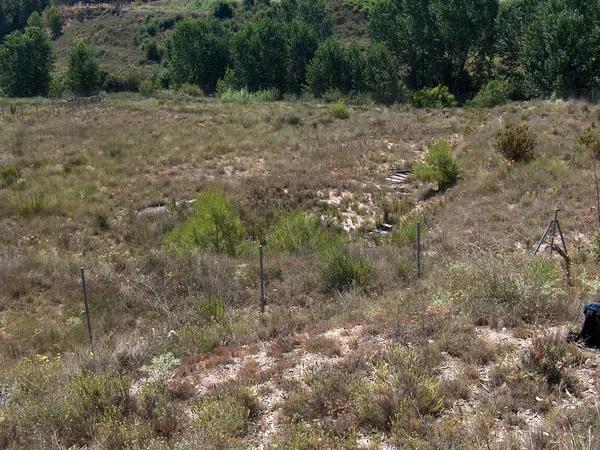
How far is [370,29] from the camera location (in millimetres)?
50062

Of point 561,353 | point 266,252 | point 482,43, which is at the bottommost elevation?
point 266,252

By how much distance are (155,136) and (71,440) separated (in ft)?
59.6

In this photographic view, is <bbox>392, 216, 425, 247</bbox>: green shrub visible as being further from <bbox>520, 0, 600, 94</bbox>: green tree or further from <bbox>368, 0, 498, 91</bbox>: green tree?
<bbox>368, 0, 498, 91</bbox>: green tree

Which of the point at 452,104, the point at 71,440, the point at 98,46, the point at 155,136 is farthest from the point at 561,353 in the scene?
the point at 98,46

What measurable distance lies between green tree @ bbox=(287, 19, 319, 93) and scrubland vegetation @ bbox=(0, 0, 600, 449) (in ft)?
73.1

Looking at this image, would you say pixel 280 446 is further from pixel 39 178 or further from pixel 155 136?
pixel 155 136

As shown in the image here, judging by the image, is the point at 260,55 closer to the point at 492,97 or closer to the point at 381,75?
the point at 381,75

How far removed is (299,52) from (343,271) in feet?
147

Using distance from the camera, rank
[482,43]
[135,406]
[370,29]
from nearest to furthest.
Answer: [135,406] → [482,43] → [370,29]

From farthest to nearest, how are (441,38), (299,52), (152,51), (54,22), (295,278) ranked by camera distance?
(54,22), (152,51), (299,52), (441,38), (295,278)

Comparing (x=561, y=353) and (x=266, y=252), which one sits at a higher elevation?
(x=561, y=353)

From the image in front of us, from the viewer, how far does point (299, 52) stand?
4972 cm

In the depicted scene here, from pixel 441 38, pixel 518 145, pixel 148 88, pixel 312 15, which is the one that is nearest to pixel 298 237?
pixel 518 145

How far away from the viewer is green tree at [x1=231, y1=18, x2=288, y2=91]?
1940 inches
